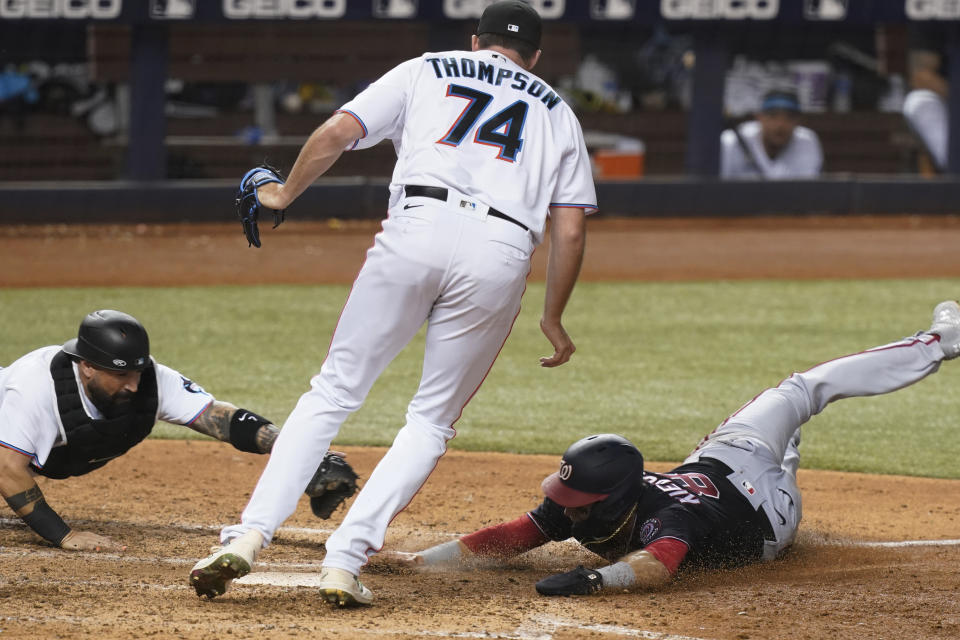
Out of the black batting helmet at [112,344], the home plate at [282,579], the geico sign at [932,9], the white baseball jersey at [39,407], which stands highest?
the geico sign at [932,9]

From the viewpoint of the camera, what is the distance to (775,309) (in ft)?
32.2

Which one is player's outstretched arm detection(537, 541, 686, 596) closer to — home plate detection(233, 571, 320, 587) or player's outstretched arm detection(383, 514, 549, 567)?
player's outstretched arm detection(383, 514, 549, 567)

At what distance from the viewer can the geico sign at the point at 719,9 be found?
1369 cm

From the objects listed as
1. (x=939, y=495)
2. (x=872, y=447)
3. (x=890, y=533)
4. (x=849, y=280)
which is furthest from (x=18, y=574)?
(x=849, y=280)

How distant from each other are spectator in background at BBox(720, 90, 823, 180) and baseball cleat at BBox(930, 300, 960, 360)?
629 centimetres

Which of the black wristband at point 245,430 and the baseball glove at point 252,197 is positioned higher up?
the baseball glove at point 252,197

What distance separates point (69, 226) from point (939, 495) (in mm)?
10236

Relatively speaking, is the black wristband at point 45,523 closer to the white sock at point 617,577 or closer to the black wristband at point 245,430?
the black wristband at point 245,430

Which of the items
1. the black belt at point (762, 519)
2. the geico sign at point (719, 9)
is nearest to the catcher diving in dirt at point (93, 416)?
the black belt at point (762, 519)

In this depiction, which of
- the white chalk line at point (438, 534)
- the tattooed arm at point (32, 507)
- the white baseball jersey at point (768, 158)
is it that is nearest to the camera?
the tattooed arm at point (32, 507)

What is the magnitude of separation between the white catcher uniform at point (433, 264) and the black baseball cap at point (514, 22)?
0.13 metres

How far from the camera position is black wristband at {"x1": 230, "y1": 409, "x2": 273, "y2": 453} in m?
4.33

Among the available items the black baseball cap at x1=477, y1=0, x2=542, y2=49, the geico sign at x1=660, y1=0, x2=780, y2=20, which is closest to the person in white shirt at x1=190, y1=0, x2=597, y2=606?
the black baseball cap at x1=477, y1=0, x2=542, y2=49

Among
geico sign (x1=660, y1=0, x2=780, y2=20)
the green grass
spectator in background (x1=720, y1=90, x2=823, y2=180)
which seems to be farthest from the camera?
geico sign (x1=660, y1=0, x2=780, y2=20)
